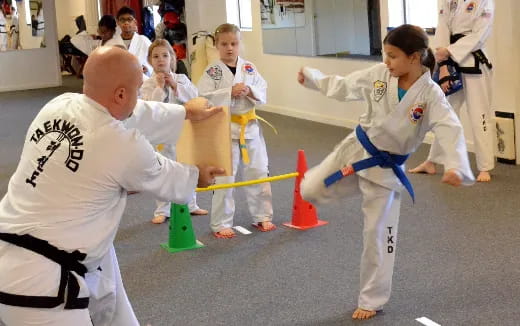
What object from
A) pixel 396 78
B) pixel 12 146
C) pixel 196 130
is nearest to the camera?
pixel 196 130

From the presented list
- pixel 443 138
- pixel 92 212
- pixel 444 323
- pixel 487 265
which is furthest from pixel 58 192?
pixel 487 265

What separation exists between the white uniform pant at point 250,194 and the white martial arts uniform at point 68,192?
2.31 metres

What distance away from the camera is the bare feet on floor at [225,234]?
4.65 m

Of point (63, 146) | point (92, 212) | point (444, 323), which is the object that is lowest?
point (444, 323)

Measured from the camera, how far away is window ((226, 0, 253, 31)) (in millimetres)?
10469

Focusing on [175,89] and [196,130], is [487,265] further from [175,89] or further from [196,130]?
[175,89]

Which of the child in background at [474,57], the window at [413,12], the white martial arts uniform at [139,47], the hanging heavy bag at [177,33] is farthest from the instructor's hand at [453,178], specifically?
the hanging heavy bag at [177,33]

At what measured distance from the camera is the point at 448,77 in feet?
18.1

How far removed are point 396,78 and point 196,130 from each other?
33.6 inches

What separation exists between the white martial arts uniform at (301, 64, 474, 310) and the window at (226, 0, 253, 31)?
707 cm

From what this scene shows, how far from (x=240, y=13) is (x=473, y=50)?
574 cm

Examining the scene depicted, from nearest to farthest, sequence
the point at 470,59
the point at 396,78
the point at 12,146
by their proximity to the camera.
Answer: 1. the point at 396,78
2. the point at 470,59
3. the point at 12,146

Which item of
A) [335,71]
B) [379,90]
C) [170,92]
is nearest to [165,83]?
[170,92]

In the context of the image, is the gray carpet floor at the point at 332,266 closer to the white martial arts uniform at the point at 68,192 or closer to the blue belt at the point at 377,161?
the blue belt at the point at 377,161
